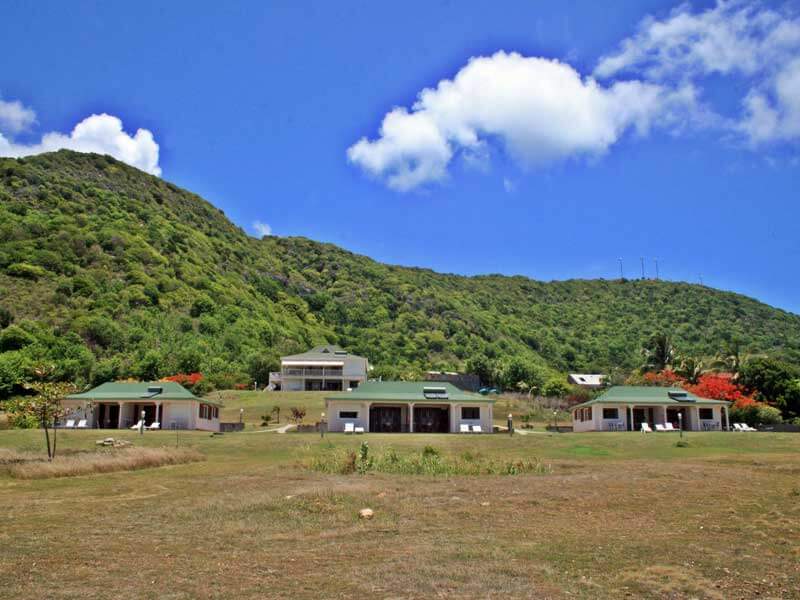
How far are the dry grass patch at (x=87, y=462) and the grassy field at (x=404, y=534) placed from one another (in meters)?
0.74

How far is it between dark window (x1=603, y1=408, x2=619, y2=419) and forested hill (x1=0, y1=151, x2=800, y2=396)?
122 feet

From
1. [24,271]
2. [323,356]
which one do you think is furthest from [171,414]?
[24,271]

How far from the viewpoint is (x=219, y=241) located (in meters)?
143

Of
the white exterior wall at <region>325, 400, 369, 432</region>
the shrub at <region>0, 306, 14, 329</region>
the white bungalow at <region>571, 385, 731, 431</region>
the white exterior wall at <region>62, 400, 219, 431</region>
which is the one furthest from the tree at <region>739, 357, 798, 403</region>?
the shrub at <region>0, 306, 14, 329</region>

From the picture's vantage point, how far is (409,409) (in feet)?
163

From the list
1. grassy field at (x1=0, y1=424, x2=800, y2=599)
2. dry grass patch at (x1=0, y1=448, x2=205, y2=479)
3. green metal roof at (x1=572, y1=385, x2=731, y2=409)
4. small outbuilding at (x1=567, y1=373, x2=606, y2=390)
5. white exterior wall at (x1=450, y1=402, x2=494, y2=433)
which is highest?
small outbuilding at (x1=567, y1=373, x2=606, y2=390)

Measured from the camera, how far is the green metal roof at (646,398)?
5034 cm

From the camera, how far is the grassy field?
32.3 ft

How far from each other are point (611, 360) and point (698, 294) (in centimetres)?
4926

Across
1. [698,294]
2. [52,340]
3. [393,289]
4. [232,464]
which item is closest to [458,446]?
[232,464]

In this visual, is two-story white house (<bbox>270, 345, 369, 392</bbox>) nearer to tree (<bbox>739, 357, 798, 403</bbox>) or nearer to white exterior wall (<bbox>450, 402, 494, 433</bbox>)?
white exterior wall (<bbox>450, 402, 494, 433</bbox>)

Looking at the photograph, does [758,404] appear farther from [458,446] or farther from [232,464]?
[232,464]

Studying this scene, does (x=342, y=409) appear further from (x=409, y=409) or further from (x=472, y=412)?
(x=472, y=412)

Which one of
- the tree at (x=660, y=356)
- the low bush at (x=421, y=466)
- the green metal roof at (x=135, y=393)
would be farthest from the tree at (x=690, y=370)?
the low bush at (x=421, y=466)
